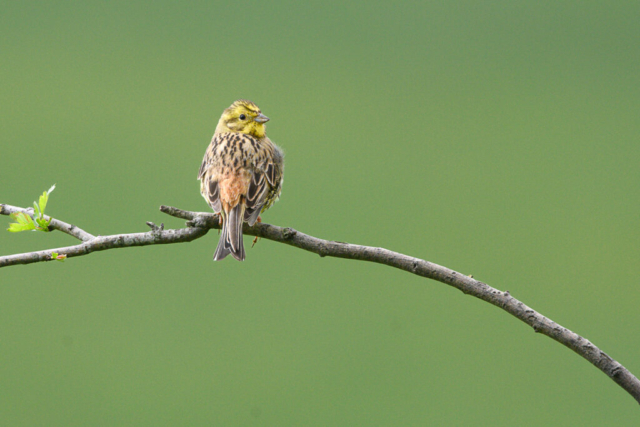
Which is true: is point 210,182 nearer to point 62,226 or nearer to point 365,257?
point 62,226

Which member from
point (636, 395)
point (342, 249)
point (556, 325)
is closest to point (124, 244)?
point (342, 249)

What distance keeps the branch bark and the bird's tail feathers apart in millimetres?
172

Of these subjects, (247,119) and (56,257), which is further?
(247,119)

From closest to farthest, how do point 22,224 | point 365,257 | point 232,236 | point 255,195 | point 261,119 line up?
point 365,257 < point 22,224 < point 232,236 < point 255,195 < point 261,119

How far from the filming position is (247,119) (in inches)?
132

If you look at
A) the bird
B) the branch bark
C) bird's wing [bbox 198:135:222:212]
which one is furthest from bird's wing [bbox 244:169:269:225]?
the branch bark

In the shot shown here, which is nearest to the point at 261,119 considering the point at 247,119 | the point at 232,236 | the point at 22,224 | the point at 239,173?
the point at 247,119

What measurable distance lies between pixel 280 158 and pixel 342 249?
1301 millimetres

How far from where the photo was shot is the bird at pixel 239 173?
260 centimetres

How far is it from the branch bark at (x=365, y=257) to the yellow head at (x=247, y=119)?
1.07 metres

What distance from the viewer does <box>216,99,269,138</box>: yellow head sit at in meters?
3.34

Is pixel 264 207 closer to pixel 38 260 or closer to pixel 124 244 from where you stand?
pixel 124 244

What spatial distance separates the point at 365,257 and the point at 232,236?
2.41ft

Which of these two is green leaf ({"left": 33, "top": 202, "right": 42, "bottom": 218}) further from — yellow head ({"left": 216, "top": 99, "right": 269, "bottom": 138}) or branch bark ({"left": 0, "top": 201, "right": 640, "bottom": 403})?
yellow head ({"left": 216, "top": 99, "right": 269, "bottom": 138})
